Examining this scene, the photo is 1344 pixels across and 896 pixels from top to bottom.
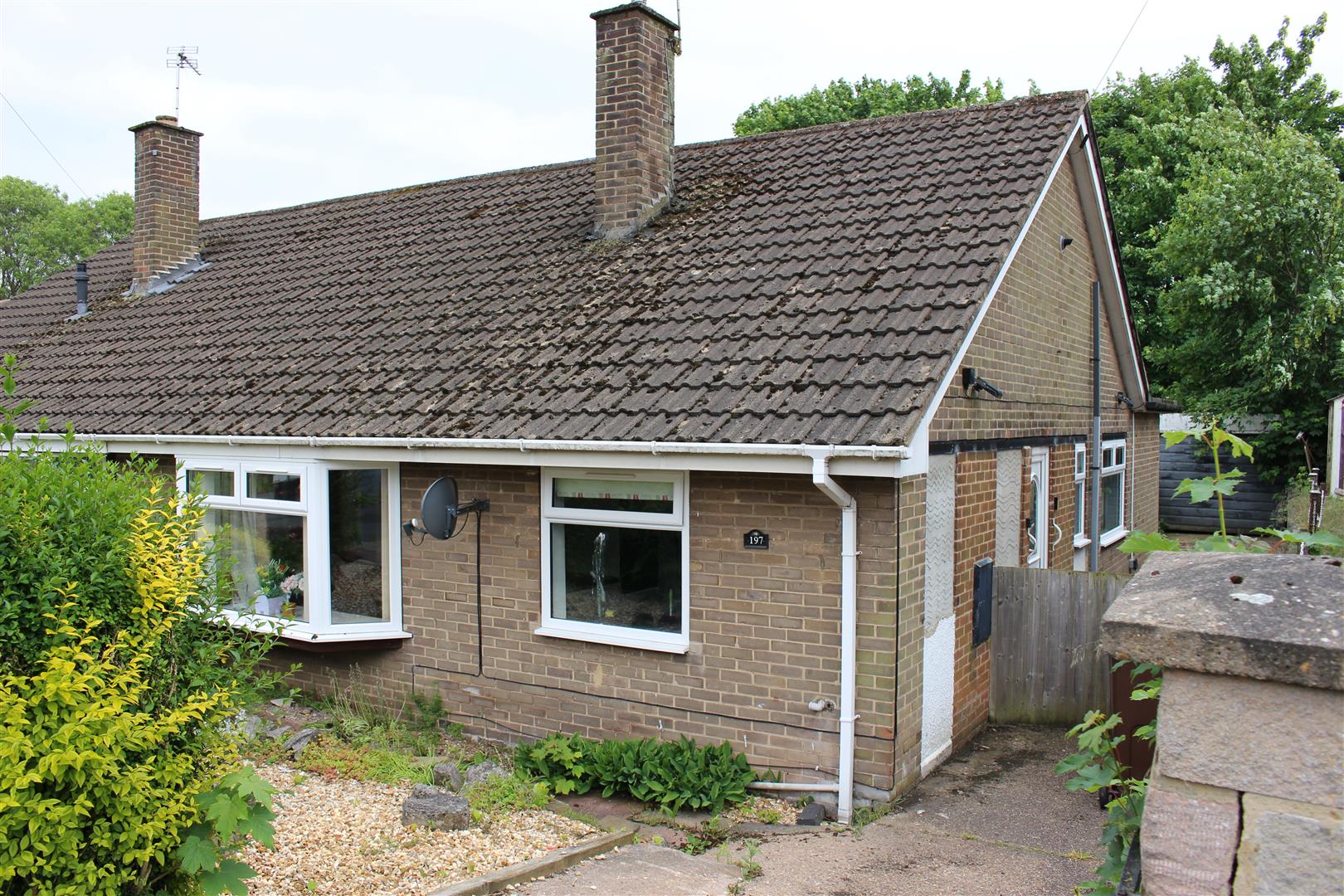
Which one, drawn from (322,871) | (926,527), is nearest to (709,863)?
(322,871)

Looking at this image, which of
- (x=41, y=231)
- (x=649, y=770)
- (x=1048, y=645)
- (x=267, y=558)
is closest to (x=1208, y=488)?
(x=649, y=770)

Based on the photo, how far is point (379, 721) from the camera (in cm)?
900

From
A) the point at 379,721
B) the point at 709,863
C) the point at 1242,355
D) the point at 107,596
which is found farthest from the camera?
the point at 1242,355

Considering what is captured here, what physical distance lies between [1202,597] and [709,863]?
4513mm

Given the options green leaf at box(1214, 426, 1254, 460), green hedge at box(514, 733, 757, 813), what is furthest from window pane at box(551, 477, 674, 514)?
green leaf at box(1214, 426, 1254, 460)

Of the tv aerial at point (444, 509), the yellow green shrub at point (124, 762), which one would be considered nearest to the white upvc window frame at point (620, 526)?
the tv aerial at point (444, 509)

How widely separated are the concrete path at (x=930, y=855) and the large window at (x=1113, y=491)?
6.33 meters

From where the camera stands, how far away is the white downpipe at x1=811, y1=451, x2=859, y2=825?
691 centimetres

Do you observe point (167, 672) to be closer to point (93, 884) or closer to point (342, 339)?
point (93, 884)

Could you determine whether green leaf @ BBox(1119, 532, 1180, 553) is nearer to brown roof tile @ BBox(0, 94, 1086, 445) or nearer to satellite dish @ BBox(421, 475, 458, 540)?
brown roof tile @ BBox(0, 94, 1086, 445)

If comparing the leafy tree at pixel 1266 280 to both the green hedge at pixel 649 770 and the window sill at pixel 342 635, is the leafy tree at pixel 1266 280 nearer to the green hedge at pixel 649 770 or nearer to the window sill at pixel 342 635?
the green hedge at pixel 649 770

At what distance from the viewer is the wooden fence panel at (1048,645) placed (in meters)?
9.05

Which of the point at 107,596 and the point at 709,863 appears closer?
the point at 107,596

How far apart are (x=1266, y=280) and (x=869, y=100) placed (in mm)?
17146
